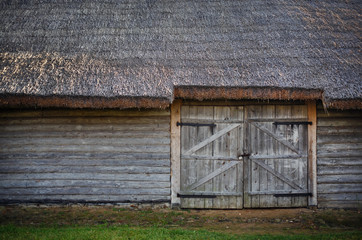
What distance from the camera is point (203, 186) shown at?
24.5 feet

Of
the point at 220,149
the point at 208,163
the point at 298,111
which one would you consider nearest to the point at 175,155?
the point at 208,163

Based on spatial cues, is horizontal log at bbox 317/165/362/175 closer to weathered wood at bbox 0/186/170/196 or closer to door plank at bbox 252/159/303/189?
door plank at bbox 252/159/303/189

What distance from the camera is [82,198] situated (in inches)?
295

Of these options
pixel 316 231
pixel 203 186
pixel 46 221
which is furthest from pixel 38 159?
pixel 316 231

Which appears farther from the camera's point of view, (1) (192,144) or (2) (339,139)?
(2) (339,139)

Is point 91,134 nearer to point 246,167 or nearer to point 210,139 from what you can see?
point 210,139

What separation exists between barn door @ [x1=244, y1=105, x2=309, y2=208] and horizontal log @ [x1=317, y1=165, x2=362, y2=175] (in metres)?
0.43

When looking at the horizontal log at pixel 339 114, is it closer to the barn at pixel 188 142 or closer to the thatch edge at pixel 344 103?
the barn at pixel 188 142

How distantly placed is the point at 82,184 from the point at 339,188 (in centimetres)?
551

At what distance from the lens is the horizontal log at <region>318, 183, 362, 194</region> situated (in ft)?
24.8

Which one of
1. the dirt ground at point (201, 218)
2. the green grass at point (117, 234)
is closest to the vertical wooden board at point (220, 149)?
the dirt ground at point (201, 218)

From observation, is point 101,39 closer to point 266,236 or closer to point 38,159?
point 38,159

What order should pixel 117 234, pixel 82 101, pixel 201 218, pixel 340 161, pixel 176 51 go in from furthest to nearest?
pixel 340 161
pixel 176 51
pixel 201 218
pixel 82 101
pixel 117 234

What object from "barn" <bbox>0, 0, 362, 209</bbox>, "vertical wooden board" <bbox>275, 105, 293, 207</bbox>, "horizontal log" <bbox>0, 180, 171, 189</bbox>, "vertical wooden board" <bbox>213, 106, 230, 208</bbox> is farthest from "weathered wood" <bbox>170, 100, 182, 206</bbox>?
"vertical wooden board" <bbox>275, 105, 293, 207</bbox>
